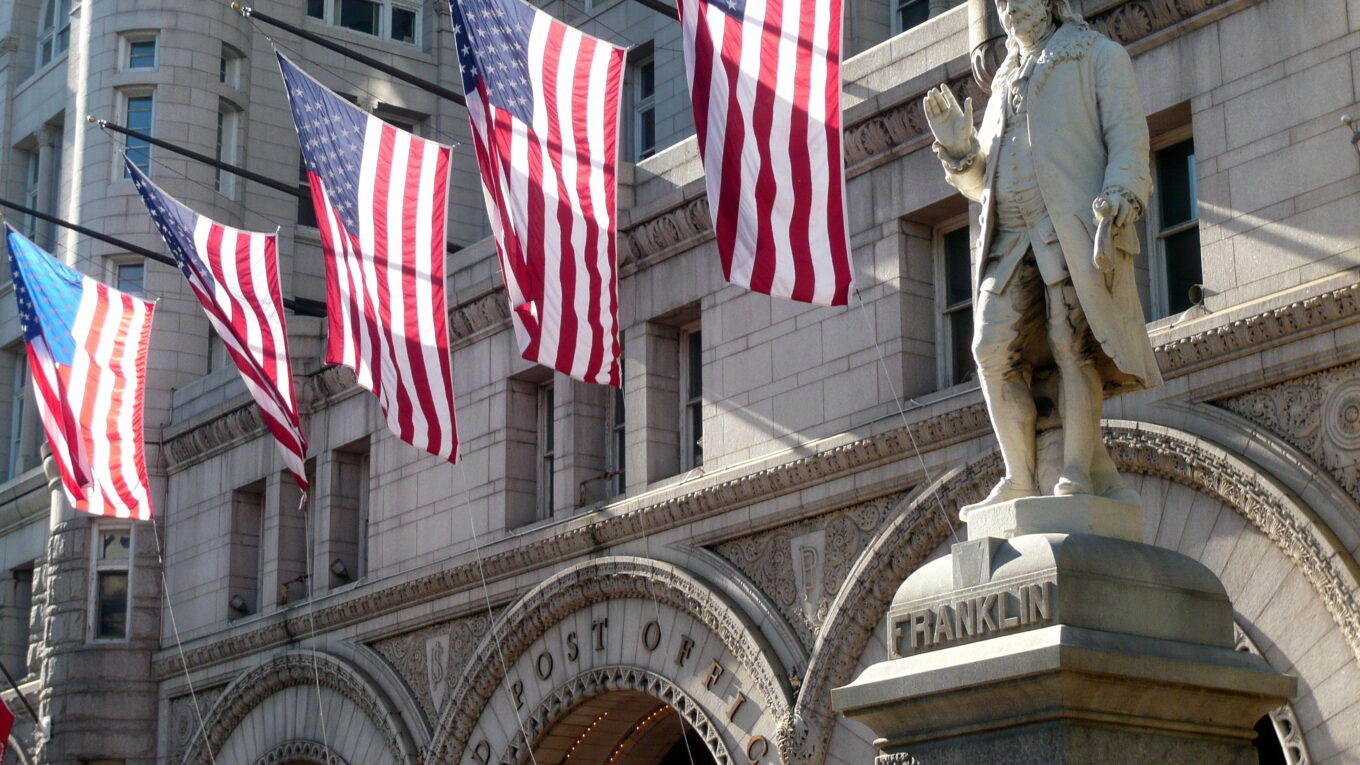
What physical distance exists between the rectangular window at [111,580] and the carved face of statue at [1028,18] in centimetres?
2592

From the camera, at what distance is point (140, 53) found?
37.8m

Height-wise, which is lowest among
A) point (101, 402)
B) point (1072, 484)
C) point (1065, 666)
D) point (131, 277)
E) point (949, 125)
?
point (1065, 666)

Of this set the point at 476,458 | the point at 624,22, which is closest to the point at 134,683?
the point at 476,458

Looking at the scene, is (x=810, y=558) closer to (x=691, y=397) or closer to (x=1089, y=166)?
(x=691, y=397)

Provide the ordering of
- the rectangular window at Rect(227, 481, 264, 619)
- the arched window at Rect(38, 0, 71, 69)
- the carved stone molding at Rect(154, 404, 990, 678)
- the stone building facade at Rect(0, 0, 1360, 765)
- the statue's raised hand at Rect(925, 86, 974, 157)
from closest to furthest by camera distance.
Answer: the statue's raised hand at Rect(925, 86, 974, 157)
the stone building facade at Rect(0, 0, 1360, 765)
the carved stone molding at Rect(154, 404, 990, 678)
the rectangular window at Rect(227, 481, 264, 619)
the arched window at Rect(38, 0, 71, 69)

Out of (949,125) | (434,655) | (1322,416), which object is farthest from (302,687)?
(949,125)

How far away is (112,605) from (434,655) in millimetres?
10007

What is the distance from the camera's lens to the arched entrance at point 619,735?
2417 centimetres

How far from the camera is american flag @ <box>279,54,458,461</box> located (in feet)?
75.0

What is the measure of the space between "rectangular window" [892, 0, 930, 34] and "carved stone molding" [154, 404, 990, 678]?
7047mm

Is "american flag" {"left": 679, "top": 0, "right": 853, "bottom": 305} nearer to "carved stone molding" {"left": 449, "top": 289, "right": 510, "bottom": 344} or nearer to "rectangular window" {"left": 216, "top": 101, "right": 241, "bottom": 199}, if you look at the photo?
"carved stone molding" {"left": 449, "top": 289, "right": 510, "bottom": 344}

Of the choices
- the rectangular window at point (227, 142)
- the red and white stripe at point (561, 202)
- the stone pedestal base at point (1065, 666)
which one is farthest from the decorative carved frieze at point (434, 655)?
the stone pedestal base at point (1065, 666)

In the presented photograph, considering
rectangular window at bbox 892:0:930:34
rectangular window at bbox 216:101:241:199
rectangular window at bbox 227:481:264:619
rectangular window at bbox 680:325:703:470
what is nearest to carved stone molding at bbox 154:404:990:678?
rectangular window at bbox 227:481:264:619

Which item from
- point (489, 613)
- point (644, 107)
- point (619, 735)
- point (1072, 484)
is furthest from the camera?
point (644, 107)
